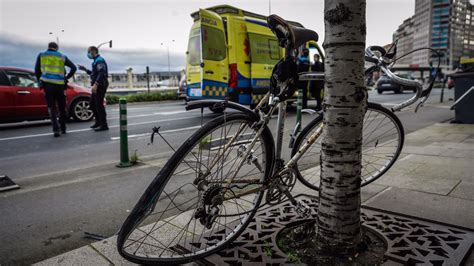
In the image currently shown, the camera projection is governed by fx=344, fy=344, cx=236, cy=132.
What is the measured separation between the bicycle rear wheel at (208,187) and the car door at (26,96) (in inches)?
310

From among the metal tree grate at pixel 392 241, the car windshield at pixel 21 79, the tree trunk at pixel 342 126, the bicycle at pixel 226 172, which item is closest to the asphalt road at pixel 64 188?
the bicycle at pixel 226 172

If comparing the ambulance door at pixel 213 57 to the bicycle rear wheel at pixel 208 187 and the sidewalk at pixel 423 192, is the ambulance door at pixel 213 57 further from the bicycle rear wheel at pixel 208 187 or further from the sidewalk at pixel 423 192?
the bicycle rear wheel at pixel 208 187

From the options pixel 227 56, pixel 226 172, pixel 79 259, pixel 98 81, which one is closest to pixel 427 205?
pixel 226 172

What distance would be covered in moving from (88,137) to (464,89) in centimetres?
811

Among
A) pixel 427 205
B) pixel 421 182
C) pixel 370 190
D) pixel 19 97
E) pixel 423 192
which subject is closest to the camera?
pixel 427 205

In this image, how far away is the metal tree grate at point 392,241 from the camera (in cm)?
194

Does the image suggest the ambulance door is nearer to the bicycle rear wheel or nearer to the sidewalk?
the sidewalk

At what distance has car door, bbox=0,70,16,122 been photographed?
8.38m

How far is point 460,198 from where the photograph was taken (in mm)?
2945

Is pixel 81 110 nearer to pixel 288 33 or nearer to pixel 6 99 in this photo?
pixel 6 99

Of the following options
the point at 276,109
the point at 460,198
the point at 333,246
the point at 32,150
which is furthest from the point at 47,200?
the point at 460,198

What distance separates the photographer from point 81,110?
31.9 feet

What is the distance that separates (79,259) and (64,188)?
1.86 metres

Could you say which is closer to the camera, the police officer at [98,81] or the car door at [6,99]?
the police officer at [98,81]
